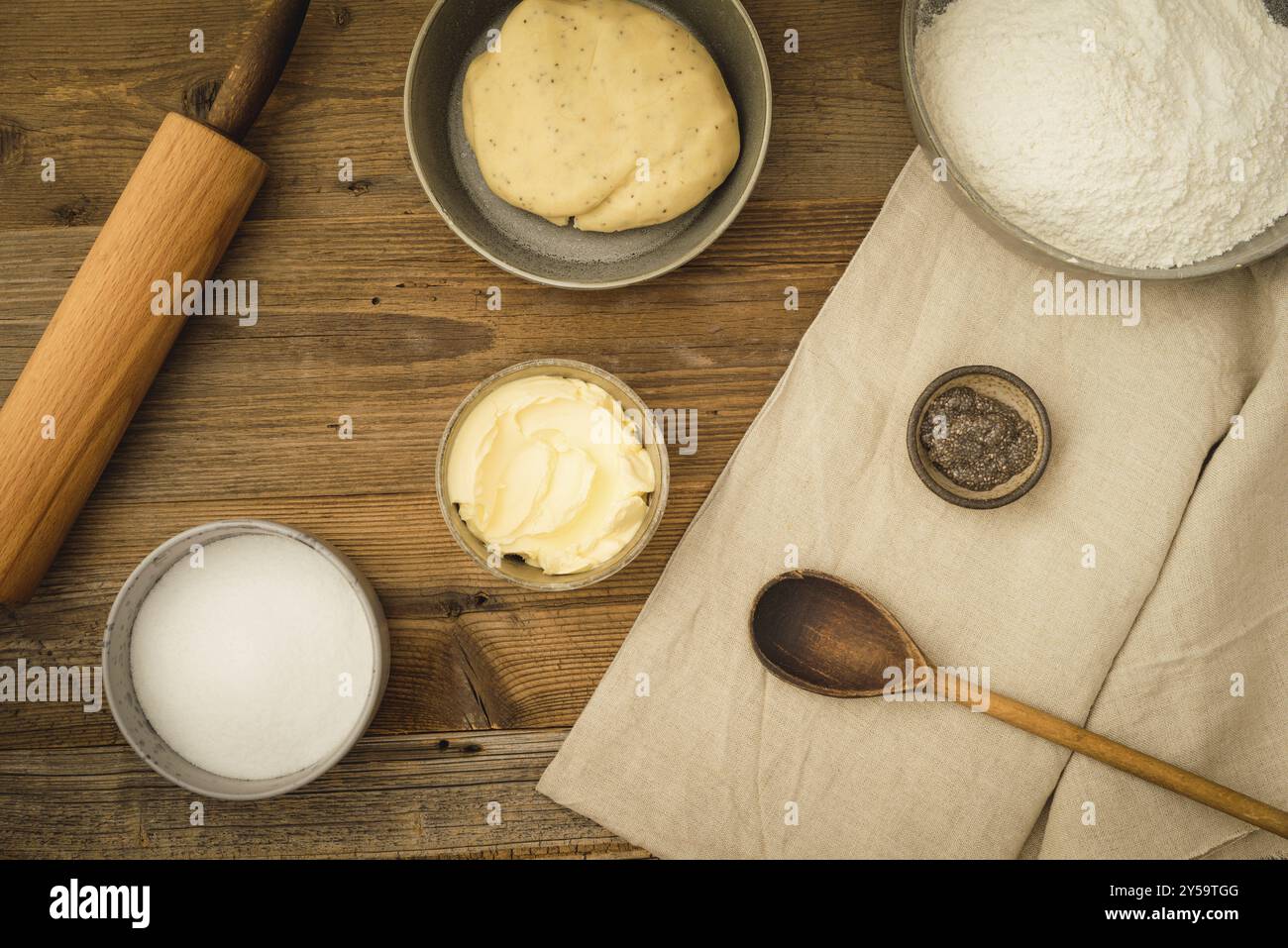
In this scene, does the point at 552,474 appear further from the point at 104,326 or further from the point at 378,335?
the point at 104,326

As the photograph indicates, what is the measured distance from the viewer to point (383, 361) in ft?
3.33

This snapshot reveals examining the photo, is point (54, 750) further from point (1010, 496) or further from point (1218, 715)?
point (1218, 715)

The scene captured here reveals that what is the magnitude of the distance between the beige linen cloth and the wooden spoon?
3 cm

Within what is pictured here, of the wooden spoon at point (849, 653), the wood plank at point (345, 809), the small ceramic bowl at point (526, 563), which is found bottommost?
the wood plank at point (345, 809)

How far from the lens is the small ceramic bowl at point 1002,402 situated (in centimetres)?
93

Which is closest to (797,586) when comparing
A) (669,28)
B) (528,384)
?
(528,384)

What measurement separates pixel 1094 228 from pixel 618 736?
83cm

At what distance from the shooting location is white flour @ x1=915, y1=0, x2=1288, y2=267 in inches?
33.8

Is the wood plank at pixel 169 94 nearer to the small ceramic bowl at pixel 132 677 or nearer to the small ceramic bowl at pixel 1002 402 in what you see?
the small ceramic bowl at pixel 1002 402

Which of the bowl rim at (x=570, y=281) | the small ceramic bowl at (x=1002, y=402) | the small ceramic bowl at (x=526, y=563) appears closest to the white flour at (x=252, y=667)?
the small ceramic bowl at (x=526, y=563)

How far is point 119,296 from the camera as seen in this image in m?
0.91

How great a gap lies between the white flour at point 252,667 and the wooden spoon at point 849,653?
49 centimetres

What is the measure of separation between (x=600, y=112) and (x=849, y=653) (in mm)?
710

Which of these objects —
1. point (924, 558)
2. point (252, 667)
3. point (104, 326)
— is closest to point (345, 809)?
point (252, 667)
